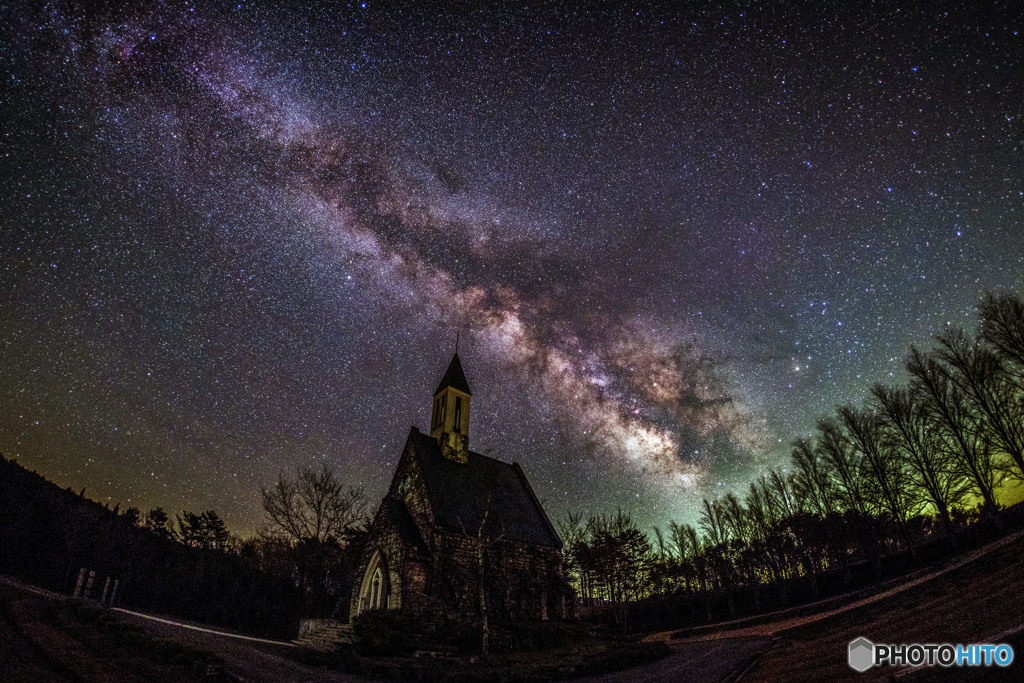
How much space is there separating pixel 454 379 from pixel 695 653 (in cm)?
2154

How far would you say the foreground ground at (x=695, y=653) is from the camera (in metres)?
8.71

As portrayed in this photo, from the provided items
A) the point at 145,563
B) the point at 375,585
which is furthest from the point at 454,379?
the point at 145,563

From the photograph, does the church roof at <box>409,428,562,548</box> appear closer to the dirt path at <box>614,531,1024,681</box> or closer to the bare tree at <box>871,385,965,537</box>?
the dirt path at <box>614,531,1024,681</box>

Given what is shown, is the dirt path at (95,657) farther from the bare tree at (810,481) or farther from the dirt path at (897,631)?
the bare tree at (810,481)

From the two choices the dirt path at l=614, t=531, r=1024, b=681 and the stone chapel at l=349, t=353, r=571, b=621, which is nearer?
the dirt path at l=614, t=531, r=1024, b=681

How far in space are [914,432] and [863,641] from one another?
104 feet

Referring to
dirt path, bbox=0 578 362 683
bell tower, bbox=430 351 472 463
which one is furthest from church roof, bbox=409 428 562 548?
dirt path, bbox=0 578 362 683

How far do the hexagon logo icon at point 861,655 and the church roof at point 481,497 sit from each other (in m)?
16.2

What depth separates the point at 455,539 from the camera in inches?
989

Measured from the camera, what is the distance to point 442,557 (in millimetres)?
24031

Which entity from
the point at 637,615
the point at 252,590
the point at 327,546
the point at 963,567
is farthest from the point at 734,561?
the point at 252,590

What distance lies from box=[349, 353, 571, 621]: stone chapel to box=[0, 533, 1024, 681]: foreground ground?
253 inches

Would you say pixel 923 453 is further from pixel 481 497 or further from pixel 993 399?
pixel 481 497

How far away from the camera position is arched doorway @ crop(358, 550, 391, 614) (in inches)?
914
